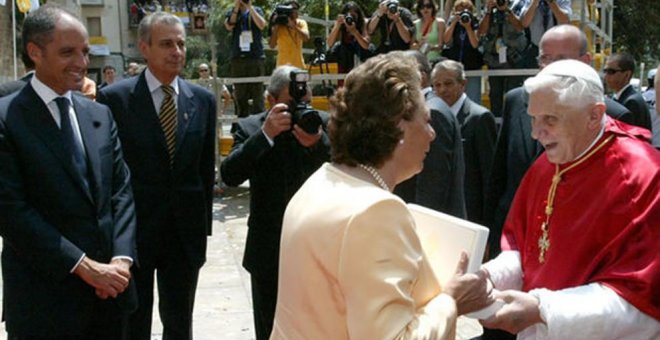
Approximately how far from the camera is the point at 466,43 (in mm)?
8734

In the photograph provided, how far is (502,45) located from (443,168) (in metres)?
3.98

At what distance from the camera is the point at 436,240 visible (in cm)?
239

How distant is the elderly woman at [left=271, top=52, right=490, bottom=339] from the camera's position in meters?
1.99

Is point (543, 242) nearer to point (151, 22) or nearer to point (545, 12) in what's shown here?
point (151, 22)

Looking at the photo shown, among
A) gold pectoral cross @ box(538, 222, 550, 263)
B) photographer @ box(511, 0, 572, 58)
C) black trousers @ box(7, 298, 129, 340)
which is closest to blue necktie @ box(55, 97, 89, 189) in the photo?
black trousers @ box(7, 298, 129, 340)

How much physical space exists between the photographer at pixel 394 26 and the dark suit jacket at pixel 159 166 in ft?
16.5

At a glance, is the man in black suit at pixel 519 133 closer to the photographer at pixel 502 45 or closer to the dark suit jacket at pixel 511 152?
the dark suit jacket at pixel 511 152

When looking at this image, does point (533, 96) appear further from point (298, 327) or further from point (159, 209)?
point (159, 209)

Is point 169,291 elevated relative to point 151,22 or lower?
lower

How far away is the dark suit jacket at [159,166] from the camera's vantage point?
13.7 feet

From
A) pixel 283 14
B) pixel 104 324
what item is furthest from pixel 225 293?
pixel 283 14

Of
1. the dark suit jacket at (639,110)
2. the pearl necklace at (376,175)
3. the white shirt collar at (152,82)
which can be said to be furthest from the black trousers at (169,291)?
the dark suit jacket at (639,110)

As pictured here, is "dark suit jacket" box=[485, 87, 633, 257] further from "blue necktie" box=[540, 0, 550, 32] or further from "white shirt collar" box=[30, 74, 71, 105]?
"blue necktie" box=[540, 0, 550, 32]

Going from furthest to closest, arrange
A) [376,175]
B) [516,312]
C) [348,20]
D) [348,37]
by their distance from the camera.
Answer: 1. [348,37]
2. [348,20]
3. [516,312]
4. [376,175]
